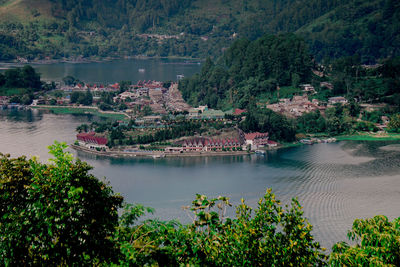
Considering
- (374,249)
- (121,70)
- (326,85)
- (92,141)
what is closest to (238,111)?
(326,85)

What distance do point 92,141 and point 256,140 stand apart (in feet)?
19.2

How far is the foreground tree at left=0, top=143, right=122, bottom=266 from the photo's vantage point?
454 cm

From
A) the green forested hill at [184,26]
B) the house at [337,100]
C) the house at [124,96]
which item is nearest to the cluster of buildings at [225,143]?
the house at [337,100]

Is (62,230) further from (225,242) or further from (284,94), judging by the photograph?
(284,94)

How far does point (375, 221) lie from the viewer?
5363mm

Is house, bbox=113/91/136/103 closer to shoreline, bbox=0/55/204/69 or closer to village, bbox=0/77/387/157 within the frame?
village, bbox=0/77/387/157

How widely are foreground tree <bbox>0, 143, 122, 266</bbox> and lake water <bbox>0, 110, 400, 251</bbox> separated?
600 cm

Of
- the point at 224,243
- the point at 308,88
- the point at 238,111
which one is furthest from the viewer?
the point at 308,88

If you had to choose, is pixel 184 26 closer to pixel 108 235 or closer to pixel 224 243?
pixel 108 235

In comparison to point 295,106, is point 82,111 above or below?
below

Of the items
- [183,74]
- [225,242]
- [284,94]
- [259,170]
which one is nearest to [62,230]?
[225,242]

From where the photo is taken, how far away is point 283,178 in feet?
46.5

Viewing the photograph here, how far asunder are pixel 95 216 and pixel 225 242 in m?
1.26

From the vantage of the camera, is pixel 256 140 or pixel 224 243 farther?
pixel 256 140
